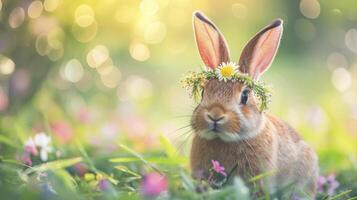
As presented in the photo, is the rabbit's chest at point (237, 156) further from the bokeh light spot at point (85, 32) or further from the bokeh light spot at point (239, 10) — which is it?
the bokeh light spot at point (239, 10)

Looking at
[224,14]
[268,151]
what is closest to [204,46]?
[268,151]

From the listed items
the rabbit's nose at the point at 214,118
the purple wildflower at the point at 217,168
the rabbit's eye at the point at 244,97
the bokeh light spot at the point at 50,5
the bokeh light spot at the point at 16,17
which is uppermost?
the bokeh light spot at the point at 50,5

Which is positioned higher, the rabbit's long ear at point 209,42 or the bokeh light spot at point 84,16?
the bokeh light spot at point 84,16

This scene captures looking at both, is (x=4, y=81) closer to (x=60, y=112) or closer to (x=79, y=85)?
(x=60, y=112)

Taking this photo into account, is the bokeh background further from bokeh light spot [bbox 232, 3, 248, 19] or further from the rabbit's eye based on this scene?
the rabbit's eye

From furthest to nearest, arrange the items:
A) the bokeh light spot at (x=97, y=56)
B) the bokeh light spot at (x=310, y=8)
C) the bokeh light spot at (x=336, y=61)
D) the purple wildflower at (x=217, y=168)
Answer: the bokeh light spot at (x=336, y=61) → the bokeh light spot at (x=310, y=8) → the bokeh light spot at (x=97, y=56) → the purple wildflower at (x=217, y=168)

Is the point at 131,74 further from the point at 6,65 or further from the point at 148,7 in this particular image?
the point at 6,65

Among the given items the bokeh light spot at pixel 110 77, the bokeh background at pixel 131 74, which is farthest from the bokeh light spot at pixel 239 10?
the bokeh light spot at pixel 110 77

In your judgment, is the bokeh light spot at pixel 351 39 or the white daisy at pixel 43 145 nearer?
the white daisy at pixel 43 145
